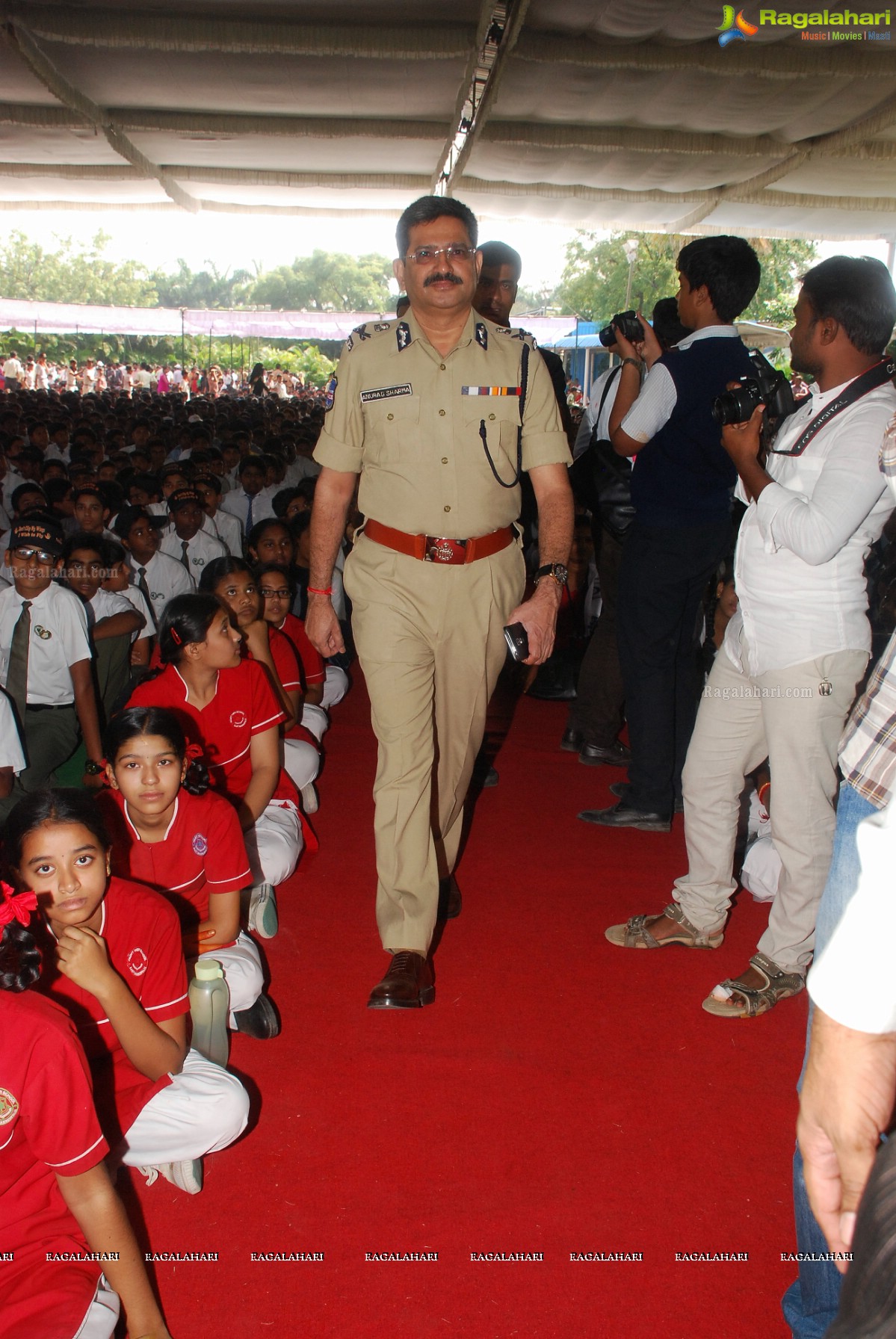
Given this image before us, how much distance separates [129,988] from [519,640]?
1168 mm

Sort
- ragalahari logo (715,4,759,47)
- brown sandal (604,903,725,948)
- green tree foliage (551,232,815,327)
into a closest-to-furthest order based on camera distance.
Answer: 1. brown sandal (604,903,725,948)
2. ragalahari logo (715,4,759,47)
3. green tree foliage (551,232,815,327)

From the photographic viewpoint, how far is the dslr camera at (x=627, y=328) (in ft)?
11.6

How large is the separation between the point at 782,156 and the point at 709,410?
24.0 ft

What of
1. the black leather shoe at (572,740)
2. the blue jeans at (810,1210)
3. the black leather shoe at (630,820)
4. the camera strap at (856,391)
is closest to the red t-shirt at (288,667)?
the black leather shoe at (572,740)

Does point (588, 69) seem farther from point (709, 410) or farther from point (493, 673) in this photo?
point (493, 673)

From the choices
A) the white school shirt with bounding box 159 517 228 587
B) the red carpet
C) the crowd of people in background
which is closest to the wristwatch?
the red carpet

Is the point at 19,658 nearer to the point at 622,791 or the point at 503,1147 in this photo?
the point at 622,791

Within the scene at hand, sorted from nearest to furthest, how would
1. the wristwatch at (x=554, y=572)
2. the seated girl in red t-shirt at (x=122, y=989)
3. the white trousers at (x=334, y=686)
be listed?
the seated girl in red t-shirt at (x=122, y=989) → the wristwatch at (x=554, y=572) → the white trousers at (x=334, y=686)

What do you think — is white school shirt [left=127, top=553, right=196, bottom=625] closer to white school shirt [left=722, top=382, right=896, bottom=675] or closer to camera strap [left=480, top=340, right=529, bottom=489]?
camera strap [left=480, top=340, right=529, bottom=489]

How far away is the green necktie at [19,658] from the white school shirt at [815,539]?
2.77 m

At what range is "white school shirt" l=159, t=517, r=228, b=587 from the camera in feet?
18.7

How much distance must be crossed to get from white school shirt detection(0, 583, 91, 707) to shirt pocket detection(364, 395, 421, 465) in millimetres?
1942

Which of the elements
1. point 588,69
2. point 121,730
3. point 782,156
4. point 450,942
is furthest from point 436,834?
point 782,156

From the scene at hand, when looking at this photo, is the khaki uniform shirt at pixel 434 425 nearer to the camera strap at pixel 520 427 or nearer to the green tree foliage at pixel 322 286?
the camera strap at pixel 520 427
